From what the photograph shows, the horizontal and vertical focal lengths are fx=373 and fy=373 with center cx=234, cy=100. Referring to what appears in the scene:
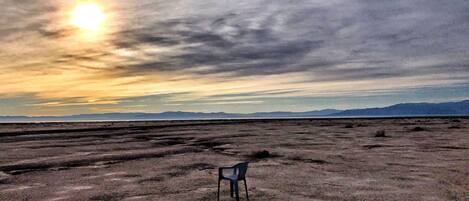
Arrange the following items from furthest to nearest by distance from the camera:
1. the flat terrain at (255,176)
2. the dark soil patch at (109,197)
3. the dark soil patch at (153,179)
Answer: the dark soil patch at (153,179) < the flat terrain at (255,176) < the dark soil patch at (109,197)

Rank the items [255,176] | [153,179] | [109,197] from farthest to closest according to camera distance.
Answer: [255,176] → [153,179] → [109,197]

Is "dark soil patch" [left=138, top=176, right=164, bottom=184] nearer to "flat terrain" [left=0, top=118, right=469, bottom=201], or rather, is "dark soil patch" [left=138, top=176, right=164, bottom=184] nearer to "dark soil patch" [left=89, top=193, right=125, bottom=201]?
"flat terrain" [left=0, top=118, right=469, bottom=201]

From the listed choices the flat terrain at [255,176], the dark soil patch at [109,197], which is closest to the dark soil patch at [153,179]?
the flat terrain at [255,176]

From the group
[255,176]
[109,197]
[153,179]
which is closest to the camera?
[109,197]

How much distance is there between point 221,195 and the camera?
424 inches

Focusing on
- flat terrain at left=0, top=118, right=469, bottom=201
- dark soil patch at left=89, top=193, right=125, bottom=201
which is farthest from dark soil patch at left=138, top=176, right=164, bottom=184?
dark soil patch at left=89, top=193, right=125, bottom=201

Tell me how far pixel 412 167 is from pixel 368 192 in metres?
5.53

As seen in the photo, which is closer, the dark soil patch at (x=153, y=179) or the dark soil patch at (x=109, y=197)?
the dark soil patch at (x=109, y=197)

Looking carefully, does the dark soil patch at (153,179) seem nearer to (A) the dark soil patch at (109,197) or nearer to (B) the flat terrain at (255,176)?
(B) the flat terrain at (255,176)

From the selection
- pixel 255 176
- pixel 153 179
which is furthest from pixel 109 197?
pixel 255 176

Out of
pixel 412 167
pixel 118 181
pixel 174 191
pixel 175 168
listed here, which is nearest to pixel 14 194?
pixel 118 181

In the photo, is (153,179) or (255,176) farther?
(255,176)

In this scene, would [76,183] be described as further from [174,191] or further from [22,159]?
[22,159]

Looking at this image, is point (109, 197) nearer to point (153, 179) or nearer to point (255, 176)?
point (153, 179)
